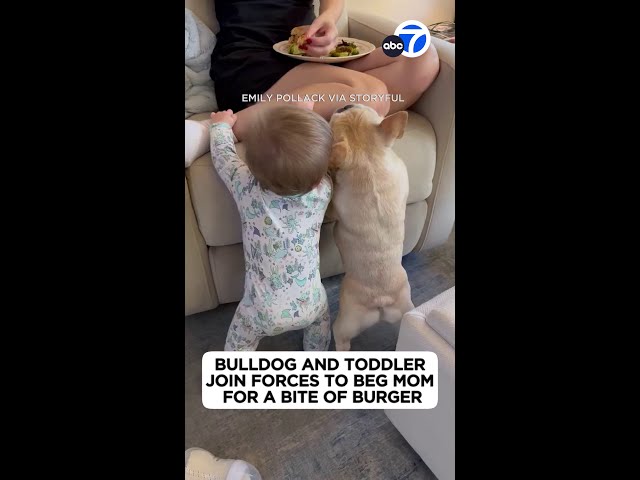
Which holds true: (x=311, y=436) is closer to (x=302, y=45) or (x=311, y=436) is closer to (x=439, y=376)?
(x=439, y=376)

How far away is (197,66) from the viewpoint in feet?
2.32

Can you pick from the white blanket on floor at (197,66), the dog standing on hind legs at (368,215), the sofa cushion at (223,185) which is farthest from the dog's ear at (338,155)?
the white blanket on floor at (197,66)

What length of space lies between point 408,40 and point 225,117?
12.4 inches

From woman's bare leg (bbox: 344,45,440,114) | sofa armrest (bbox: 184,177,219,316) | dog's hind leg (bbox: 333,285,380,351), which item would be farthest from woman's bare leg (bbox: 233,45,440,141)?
dog's hind leg (bbox: 333,285,380,351)

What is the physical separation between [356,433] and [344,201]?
1.45 ft

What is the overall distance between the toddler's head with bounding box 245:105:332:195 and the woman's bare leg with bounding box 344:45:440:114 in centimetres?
12

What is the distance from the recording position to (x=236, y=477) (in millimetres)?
735

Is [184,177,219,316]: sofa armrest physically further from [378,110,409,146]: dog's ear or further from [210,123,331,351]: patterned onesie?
[378,110,409,146]: dog's ear

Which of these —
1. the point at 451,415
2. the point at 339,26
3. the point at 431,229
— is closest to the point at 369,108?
the point at 339,26

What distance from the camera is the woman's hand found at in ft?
2.22

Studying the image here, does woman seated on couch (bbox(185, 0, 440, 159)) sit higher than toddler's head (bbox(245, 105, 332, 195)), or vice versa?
woman seated on couch (bbox(185, 0, 440, 159))

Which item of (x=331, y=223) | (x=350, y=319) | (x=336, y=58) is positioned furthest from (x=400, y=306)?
(x=336, y=58)

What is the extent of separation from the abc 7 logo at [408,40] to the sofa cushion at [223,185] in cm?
12

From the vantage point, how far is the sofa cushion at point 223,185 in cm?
73
